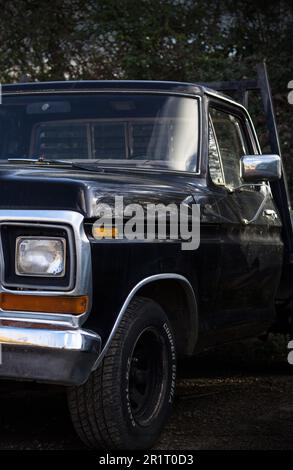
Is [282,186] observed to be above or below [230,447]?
above

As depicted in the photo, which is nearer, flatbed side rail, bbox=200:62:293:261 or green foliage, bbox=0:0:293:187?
flatbed side rail, bbox=200:62:293:261

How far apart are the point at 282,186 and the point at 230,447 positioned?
219 cm

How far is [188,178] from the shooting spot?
4570 millimetres

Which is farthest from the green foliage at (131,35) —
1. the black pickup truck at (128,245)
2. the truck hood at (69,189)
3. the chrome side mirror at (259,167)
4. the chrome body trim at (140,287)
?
the truck hood at (69,189)

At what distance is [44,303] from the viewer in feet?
11.6

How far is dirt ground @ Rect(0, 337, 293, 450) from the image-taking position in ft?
14.0

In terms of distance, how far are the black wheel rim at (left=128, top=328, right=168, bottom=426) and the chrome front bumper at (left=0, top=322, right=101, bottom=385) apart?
52 centimetres

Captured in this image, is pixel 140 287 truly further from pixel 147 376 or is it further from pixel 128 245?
pixel 147 376

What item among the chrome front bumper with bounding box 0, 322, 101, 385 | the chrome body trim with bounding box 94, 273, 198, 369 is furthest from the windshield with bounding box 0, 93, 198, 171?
the chrome front bumper with bounding box 0, 322, 101, 385

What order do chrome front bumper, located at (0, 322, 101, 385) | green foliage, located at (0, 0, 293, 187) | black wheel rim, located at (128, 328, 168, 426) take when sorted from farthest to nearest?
1. green foliage, located at (0, 0, 293, 187)
2. black wheel rim, located at (128, 328, 168, 426)
3. chrome front bumper, located at (0, 322, 101, 385)

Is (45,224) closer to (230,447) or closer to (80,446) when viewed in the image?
(80,446)

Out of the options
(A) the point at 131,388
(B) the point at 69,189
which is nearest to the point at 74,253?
(B) the point at 69,189

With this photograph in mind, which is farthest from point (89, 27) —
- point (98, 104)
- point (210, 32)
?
point (98, 104)

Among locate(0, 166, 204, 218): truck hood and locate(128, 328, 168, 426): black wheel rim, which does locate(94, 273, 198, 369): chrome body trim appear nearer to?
locate(128, 328, 168, 426): black wheel rim
